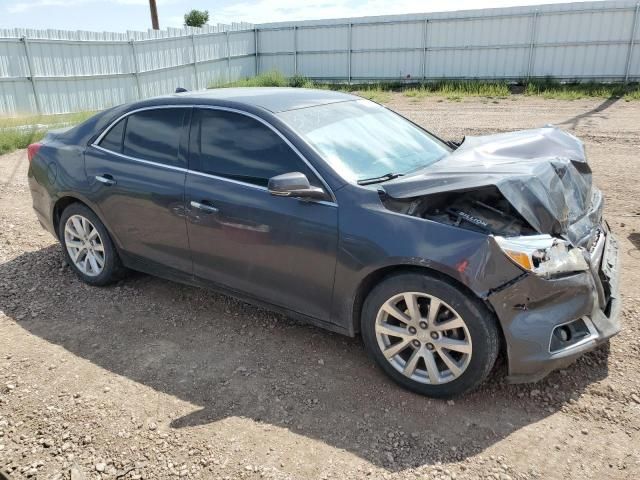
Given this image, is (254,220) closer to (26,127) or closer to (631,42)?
(26,127)

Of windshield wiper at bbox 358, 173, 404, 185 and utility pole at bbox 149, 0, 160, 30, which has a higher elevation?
utility pole at bbox 149, 0, 160, 30

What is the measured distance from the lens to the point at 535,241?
2.89 metres

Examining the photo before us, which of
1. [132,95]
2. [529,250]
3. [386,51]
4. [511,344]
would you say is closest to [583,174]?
[529,250]

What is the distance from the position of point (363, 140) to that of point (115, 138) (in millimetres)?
2041

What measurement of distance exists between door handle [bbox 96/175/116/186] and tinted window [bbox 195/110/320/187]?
0.88 metres

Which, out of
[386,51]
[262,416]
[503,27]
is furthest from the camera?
[386,51]

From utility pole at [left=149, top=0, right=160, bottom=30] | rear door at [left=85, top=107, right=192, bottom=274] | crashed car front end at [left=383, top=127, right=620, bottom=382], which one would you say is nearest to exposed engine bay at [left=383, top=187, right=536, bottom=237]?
crashed car front end at [left=383, top=127, right=620, bottom=382]

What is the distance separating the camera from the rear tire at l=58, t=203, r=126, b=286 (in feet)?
14.6

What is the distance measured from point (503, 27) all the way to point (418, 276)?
18630mm

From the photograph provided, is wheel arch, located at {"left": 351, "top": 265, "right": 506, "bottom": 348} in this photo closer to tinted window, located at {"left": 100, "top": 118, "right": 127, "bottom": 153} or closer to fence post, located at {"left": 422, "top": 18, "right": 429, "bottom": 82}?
tinted window, located at {"left": 100, "top": 118, "right": 127, "bottom": 153}

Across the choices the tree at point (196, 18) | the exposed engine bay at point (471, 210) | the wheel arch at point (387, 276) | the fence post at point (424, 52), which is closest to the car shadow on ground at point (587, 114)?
the fence post at point (424, 52)

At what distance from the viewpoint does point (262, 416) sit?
3031 mm

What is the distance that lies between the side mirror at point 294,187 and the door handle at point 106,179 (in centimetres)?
164

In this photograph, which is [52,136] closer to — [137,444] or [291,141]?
[291,141]
